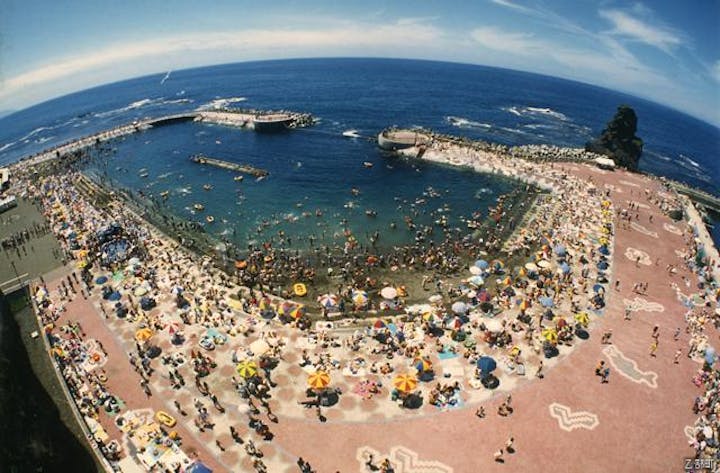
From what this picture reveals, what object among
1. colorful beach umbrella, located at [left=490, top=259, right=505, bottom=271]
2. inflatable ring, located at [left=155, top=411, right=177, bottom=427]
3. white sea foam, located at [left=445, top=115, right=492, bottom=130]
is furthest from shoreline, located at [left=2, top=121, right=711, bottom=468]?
white sea foam, located at [left=445, top=115, right=492, bottom=130]

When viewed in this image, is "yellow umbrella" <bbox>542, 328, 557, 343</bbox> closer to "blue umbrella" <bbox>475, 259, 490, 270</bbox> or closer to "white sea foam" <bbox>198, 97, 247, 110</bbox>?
"blue umbrella" <bbox>475, 259, 490, 270</bbox>

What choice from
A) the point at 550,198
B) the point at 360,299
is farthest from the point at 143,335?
the point at 550,198

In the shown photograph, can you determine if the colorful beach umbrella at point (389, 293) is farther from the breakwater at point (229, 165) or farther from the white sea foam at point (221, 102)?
the white sea foam at point (221, 102)

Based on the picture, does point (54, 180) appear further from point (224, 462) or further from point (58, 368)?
point (224, 462)

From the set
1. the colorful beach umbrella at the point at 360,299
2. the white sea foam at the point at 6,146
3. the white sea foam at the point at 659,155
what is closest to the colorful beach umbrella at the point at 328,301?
the colorful beach umbrella at the point at 360,299

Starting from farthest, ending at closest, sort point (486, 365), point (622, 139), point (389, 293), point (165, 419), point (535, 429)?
point (622, 139) < point (389, 293) < point (486, 365) < point (165, 419) < point (535, 429)

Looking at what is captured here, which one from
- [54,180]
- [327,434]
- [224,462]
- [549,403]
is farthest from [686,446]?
[54,180]

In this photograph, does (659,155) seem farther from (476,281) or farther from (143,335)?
(143,335)

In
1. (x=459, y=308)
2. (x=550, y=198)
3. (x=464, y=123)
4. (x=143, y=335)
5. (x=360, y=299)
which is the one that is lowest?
(x=143, y=335)
